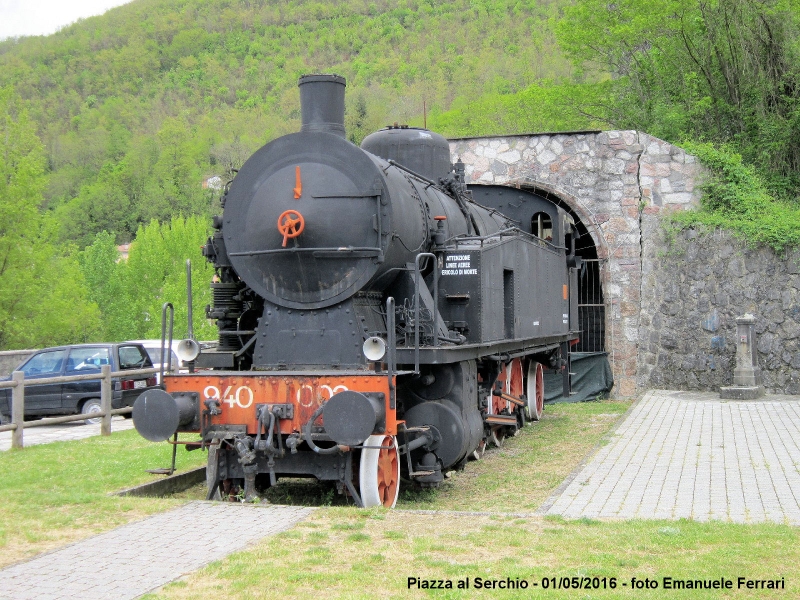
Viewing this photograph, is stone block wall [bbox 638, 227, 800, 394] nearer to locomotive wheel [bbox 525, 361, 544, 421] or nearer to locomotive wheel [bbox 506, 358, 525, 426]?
locomotive wheel [bbox 525, 361, 544, 421]

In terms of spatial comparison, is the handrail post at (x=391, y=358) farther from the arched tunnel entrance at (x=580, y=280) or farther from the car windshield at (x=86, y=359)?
the car windshield at (x=86, y=359)

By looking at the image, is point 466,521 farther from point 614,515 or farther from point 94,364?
point 94,364

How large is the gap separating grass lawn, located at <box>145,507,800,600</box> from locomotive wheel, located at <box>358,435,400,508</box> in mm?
629

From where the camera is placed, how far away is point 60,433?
42.6ft

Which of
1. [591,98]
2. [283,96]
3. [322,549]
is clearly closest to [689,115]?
[591,98]

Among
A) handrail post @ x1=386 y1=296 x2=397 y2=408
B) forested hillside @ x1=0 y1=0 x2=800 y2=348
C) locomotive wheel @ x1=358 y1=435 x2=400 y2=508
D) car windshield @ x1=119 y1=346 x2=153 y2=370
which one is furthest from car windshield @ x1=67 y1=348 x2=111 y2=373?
handrail post @ x1=386 y1=296 x2=397 y2=408

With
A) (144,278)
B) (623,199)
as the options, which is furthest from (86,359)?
(144,278)

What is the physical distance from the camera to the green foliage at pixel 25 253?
22000 millimetres

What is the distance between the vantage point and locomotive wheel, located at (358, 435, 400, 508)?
6.66 m

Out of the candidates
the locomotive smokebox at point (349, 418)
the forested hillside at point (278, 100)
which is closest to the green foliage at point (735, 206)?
the forested hillside at point (278, 100)

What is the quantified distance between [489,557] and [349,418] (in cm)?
163

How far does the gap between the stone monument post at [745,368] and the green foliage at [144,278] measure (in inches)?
838

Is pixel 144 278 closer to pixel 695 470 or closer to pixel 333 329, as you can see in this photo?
pixel 333 329

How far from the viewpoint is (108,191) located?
56281 mm
